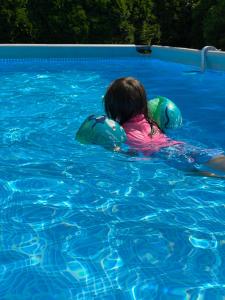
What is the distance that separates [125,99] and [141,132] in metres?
0.33

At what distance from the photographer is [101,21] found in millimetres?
12781

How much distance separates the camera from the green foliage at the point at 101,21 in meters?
12.2

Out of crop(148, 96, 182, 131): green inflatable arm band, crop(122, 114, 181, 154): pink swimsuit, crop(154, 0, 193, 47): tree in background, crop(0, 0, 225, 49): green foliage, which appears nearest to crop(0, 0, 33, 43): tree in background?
crop(0, 0, 225, 49): green foliage

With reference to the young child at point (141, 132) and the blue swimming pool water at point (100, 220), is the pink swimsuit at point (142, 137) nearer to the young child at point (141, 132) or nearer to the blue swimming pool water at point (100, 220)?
the young child at point (141, 132)

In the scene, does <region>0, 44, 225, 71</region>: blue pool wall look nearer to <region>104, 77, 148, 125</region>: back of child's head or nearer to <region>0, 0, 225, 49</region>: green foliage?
<region>0, 0, 225, 49</region>: green foliage

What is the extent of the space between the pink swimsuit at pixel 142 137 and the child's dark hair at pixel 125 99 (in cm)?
6

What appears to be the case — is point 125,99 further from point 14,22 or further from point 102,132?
point 14,22

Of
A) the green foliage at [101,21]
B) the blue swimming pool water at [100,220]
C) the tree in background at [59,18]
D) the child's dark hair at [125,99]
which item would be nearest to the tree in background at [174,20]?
the green foliage at [101,21]

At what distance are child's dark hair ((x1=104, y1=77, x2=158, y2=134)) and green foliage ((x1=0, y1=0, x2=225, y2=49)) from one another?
8.09 meters

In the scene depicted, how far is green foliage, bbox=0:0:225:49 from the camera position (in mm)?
12164

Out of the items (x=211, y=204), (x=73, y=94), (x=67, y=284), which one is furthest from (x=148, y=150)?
(x=73, y=94)

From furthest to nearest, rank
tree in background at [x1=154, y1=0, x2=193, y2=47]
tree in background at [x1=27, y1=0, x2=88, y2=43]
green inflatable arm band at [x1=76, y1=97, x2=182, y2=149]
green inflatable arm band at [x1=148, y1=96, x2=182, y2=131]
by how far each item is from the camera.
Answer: tree in background at [x1=154, y1=0, x2=193, y2=47]
tree in background at [x1=27, y1=0, x2=88, y2=43]
green inflatable arm band at [x1=148, y1=96, x2=182, y2=131]
green inflatable arm band at [x1=76, y1=97, x2=182, y2=149]

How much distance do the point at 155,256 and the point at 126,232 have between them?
12.9 inches

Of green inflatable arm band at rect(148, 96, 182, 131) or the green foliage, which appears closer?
green inflatable arm band at rect(148, 96, 182, 131)
